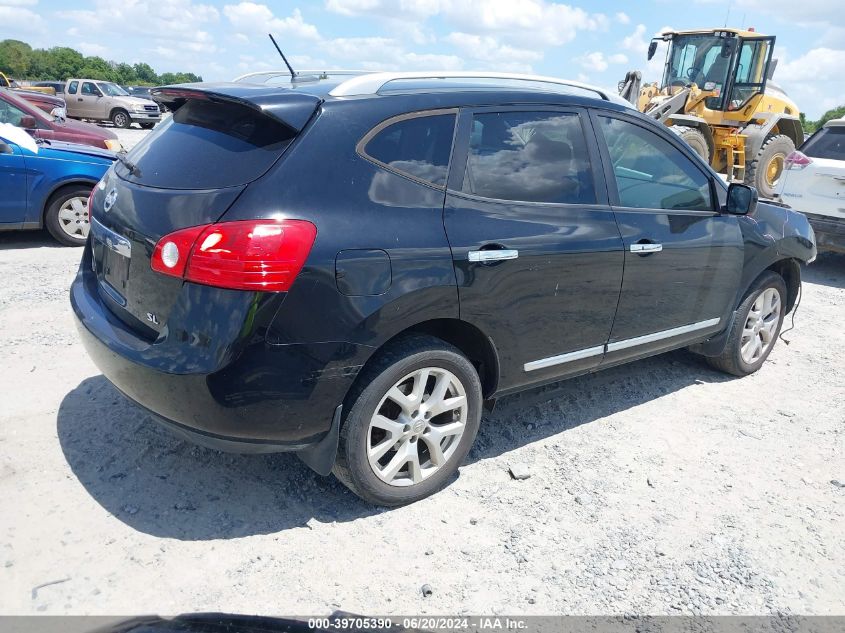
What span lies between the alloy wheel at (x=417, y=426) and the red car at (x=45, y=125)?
7.40m

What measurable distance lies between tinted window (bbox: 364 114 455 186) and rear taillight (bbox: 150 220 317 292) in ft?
1.78

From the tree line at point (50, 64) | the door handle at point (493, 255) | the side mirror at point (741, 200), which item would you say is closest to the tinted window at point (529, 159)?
the door handle at point (493, 255)

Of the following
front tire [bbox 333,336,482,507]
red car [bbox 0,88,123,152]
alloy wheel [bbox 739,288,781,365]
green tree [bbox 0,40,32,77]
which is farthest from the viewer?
green tree [bbox 0,40,32,77]

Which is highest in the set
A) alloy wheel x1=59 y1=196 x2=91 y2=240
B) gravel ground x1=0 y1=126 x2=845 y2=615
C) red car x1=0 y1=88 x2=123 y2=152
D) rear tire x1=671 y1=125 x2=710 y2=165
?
rear tire x1=671 y1=125 x2=710 y2=165

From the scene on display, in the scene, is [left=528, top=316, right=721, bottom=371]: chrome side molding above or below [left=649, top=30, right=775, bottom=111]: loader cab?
below

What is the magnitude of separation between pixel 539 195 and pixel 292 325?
4.90 ft

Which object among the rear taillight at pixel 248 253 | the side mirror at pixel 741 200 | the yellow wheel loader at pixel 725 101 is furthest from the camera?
the yellow wheel loader at pixel 725 101

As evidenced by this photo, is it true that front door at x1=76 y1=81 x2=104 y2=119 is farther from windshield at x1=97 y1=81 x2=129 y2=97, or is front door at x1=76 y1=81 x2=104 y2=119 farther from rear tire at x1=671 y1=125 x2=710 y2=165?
rear tire at x1=671 y1=125 x2=710 y2=165

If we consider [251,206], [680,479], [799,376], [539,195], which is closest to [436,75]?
[539,195]

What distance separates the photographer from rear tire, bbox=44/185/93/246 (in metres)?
7.17

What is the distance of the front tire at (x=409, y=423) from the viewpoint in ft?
9.31

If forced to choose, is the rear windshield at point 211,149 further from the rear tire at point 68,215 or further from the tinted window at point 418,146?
the rear tire at point 68,215

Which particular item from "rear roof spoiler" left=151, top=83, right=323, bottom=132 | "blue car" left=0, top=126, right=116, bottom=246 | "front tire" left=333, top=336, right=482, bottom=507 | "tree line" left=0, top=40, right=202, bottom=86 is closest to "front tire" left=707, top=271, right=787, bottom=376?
"front tire" left=333, top=336, right=482, bottom=507

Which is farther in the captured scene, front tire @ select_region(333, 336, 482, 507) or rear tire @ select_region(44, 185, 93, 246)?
rear tire @ select_region(44, 185, 93, 246)
